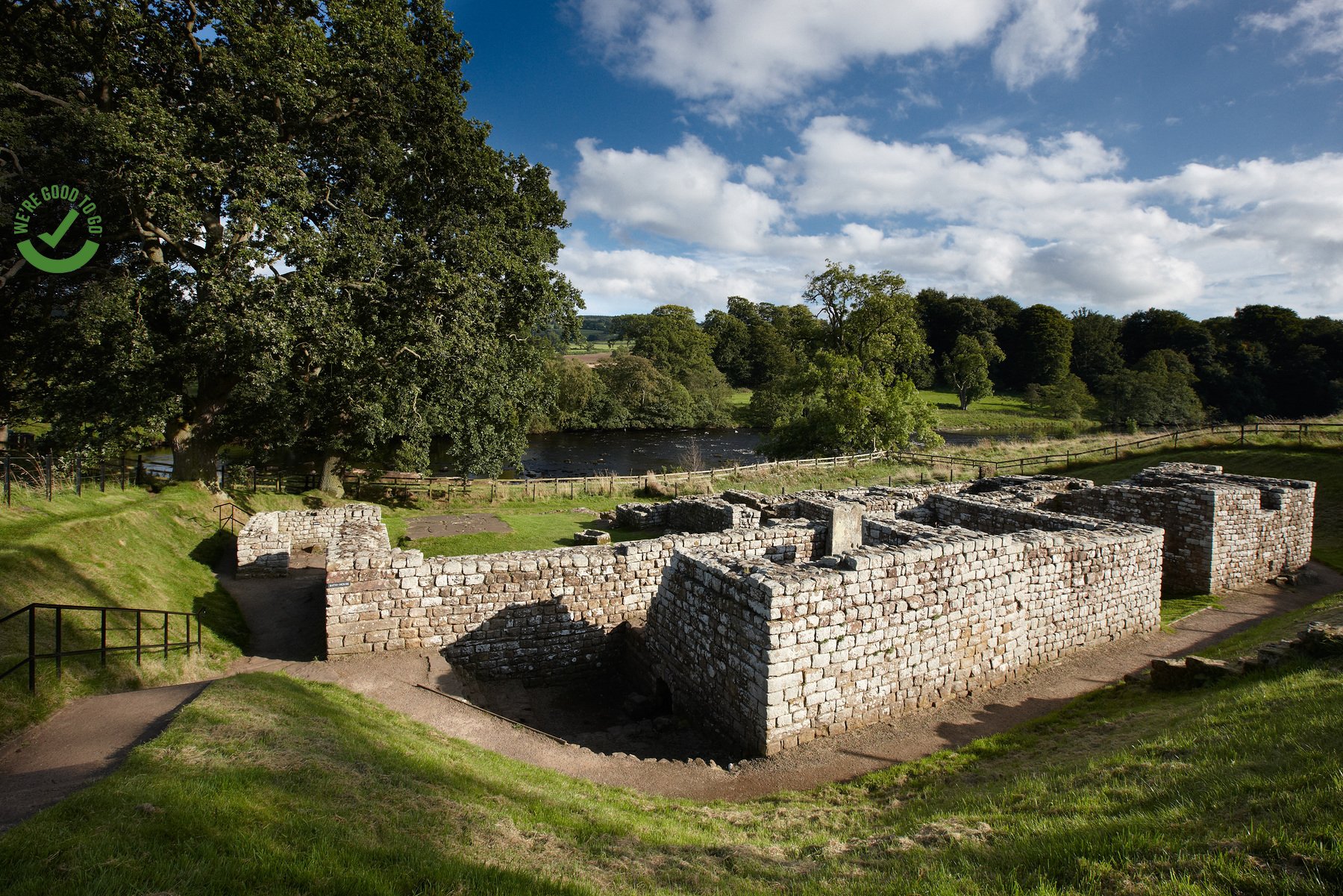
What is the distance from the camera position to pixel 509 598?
35.2 feet

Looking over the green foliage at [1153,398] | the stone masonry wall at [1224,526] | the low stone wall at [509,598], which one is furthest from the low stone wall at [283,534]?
the green foliage at [1153,398]

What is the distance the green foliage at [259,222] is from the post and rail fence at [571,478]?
1.98 meters

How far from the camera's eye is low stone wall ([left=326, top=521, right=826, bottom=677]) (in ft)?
32.6

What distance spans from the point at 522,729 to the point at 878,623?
5.08 m

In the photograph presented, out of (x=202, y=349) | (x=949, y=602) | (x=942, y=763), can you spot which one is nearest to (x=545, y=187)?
(x=202, y=349)

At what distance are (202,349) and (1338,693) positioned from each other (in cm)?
2373

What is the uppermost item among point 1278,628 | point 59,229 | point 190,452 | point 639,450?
point 59,229

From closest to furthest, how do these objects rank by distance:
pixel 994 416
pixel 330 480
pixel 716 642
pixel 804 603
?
1. pixel 804 603
2. pixel 716 642
3. pixel 330 480
4. pixel 994 416

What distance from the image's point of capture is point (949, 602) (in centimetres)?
923

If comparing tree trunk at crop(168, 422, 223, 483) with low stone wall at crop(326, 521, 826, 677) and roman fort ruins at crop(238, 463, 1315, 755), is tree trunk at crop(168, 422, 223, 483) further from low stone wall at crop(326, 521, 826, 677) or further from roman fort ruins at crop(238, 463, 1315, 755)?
low stone wall at crop(326, 521, 826, 677)

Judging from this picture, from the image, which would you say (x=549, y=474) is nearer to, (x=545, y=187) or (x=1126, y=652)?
(x=545, y=187)

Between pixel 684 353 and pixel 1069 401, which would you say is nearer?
pixel 1069 401

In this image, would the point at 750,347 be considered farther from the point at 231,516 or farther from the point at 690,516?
the point at 231,516

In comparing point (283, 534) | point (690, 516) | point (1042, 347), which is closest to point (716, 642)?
point (690, 516)
